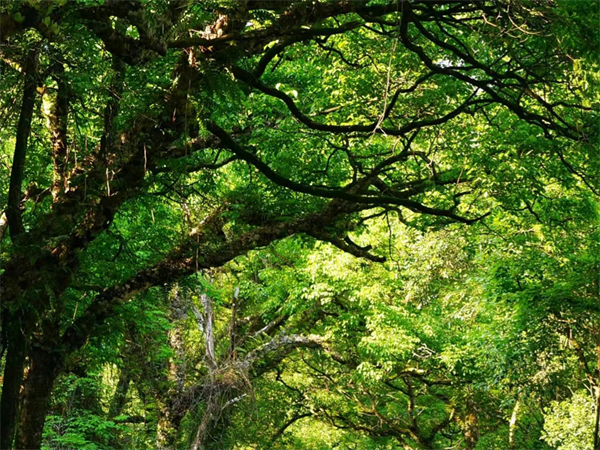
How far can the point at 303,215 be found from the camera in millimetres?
9062

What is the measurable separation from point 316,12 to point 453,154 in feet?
17.5

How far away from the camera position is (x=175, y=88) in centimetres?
550

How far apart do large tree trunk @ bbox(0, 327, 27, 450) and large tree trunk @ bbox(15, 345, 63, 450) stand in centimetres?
112

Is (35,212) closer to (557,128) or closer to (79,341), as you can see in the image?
(79,341)

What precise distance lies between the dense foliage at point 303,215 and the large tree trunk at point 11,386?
Answer: 0.09 ft

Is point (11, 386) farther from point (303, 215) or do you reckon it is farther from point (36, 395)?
point (303, 215)

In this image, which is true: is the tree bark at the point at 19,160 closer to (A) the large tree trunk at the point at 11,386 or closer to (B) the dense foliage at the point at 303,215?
(B) the dense foliage at the point at 303,215

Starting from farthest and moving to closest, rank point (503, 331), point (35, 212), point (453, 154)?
1. point (503, 331)
2. point (453, 154)
3. point (35, 212)

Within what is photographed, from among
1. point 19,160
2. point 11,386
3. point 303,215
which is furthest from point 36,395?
point 303,215

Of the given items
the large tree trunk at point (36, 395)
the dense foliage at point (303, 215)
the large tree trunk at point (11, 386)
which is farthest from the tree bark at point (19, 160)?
the large tree trunk at point (36, 395)

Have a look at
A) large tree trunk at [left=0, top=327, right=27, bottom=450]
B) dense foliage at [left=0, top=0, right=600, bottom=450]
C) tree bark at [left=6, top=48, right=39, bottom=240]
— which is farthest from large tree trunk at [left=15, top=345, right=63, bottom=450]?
tree bark at [left=6, top=48, right=39, bottom=240]

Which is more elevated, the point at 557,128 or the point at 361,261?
the point at 361,261

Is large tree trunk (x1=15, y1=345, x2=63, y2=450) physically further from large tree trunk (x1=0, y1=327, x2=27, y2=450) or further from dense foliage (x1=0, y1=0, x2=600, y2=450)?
large tree trunk (x1=0, y1=327, x2=27, y2=450)

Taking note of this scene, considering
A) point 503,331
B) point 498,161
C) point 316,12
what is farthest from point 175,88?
point 503,331
